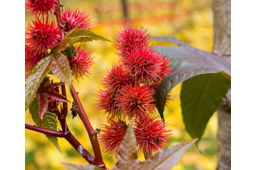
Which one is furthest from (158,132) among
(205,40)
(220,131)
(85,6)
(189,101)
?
(85,6)

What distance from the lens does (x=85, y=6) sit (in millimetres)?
3326

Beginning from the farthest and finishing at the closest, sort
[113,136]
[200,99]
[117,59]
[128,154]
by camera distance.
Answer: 1. [117,59]
2. [200,99]
3. [113,136]
4. [128,154]

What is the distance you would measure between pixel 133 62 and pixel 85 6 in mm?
3183

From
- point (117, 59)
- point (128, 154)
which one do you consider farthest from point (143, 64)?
point (117, 59)

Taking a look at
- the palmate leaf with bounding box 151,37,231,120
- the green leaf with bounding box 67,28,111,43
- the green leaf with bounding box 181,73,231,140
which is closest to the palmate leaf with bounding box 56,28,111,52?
the green leaf with bounding box 67,28,111,43

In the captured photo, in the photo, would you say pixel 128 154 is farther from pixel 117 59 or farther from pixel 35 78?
pixel 117 59

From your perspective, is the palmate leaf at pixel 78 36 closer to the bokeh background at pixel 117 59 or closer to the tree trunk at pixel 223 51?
the bokeh background at pixel 117 59

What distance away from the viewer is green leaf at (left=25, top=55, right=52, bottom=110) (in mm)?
278

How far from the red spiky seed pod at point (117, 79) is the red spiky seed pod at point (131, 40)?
3cm

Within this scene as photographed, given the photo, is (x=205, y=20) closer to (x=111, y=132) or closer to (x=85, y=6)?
(x=85, y=6)

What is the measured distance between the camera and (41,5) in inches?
12.9

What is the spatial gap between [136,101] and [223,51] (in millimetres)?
564

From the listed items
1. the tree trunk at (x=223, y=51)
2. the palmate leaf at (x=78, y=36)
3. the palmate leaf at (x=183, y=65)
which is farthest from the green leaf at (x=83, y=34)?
the tree trunk at (x=223, y=51)

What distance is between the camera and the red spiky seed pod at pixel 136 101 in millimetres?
366
